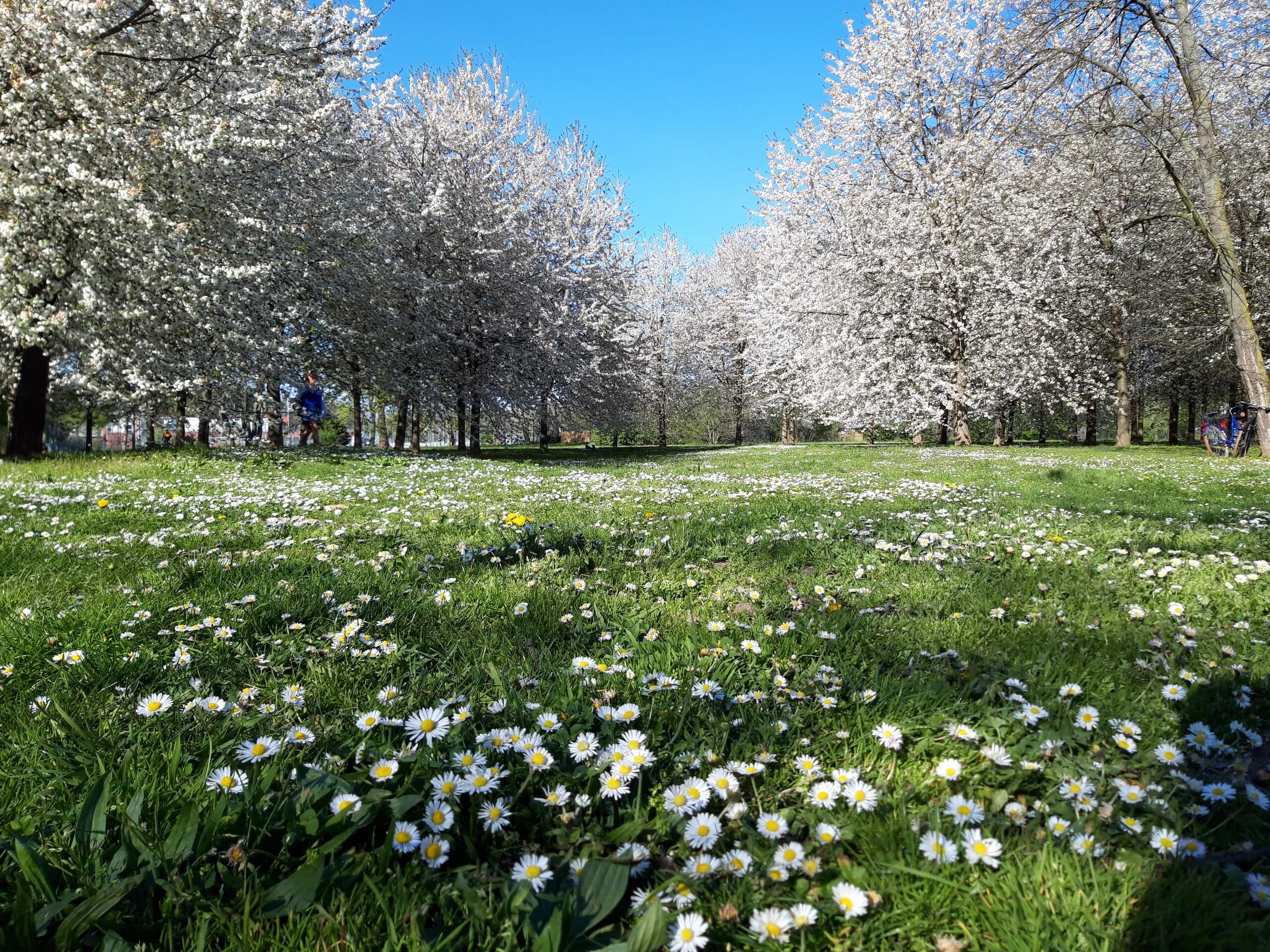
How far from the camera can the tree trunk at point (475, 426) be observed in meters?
23.8

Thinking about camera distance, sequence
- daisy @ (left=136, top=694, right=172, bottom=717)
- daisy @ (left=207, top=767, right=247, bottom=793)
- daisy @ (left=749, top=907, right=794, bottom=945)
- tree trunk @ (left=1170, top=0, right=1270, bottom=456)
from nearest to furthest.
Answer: daisy @ (left=749, top=907, right=794, bottom=945) → daisy @ (left=207, top=767, right=247, bottom=793) → daisy @ (left=136, top=694, right=172, bottom=717) → tree trunk @ (left=1170, top=0, right=1270, bottom=456)

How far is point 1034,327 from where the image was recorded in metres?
21.5

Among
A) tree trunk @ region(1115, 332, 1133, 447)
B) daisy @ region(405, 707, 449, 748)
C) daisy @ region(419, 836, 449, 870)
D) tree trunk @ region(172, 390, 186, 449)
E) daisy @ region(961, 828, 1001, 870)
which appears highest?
tree trunk @ region(1115, 332, 1133, 447)

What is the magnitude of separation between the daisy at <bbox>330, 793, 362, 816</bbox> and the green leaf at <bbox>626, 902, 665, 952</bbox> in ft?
2.75

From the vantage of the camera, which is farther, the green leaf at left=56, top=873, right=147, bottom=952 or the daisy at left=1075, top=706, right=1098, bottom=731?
the daisy at left=1075, top=706, right=1098, bottom=731

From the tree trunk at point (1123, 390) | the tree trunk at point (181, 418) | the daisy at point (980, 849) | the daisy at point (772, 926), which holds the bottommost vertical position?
the daisy at point (772, 926)

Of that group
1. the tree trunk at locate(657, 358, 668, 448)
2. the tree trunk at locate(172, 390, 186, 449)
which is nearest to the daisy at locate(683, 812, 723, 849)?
the tree trunk at locate(172, 390, 186, 449)

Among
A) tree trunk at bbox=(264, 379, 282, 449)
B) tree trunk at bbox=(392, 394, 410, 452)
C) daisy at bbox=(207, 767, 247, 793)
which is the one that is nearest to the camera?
daisy at bbox=(207, 767, 247, 793)

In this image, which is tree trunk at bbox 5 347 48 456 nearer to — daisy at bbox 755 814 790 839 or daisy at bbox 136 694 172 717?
daisy at bbox 136 694 172 717

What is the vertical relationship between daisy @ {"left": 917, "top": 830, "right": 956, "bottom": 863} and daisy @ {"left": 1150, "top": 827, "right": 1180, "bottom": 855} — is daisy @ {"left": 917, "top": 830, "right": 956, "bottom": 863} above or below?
below

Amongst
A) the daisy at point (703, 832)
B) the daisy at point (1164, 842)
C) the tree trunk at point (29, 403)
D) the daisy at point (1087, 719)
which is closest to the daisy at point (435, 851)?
the daisy at point (703, 832)

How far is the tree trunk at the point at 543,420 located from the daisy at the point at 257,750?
24399mm

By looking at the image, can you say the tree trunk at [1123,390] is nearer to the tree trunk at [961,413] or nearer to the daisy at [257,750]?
the tree trunk at [961,413]

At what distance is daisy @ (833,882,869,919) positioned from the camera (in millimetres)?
1493
